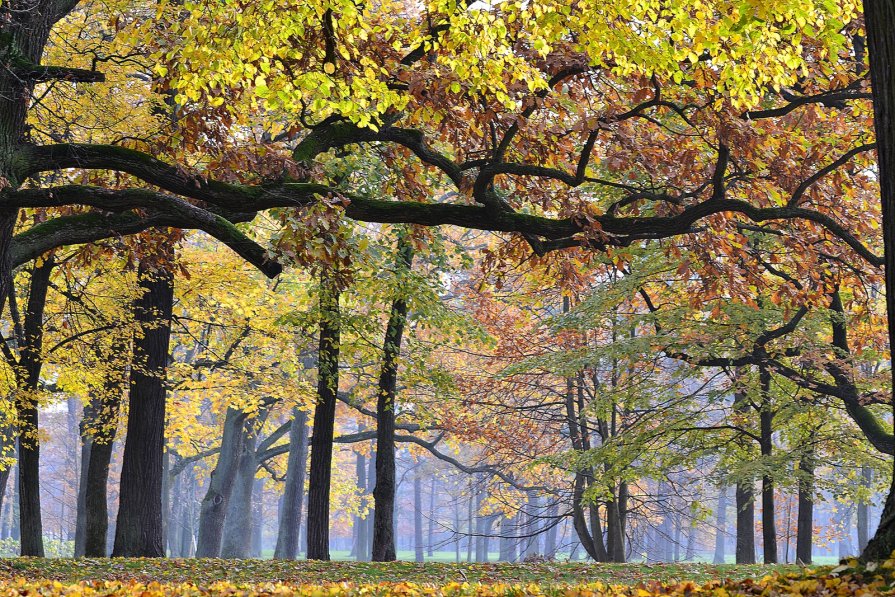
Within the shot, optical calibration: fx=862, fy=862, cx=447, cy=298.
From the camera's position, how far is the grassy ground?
1013 cm

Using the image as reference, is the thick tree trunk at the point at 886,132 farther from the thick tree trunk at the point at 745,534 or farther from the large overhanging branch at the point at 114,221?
the thick tree trunk at the point at 745,534

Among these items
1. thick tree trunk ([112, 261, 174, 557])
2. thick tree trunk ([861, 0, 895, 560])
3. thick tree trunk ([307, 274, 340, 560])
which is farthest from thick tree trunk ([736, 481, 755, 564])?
thick tree trunk ([861, 0, 895, 560])

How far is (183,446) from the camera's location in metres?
31.7

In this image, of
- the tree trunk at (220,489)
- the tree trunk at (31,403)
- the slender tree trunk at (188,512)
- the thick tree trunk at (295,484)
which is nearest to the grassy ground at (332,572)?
the tree trunk at (31,403)

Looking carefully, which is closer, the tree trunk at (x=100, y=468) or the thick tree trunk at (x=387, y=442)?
the tree trunk at (x=100, y=468)

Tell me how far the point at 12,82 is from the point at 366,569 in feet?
25.2

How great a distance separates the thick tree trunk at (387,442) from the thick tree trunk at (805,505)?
291 inches

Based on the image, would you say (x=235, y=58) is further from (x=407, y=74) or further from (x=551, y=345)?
(x=551, y=345)

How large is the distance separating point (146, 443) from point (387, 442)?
15.0 ft

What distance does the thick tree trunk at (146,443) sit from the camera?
14539 millimetres

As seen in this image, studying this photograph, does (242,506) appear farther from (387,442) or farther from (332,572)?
(332,572)

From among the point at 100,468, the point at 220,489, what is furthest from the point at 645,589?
the point at 220,489

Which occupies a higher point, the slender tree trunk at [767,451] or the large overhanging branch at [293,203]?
the large overhanging branch at [293,203]

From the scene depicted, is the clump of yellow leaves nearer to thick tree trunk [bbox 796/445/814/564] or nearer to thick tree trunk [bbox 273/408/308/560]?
thick tree trunk [bbox 796/445/814/564]
